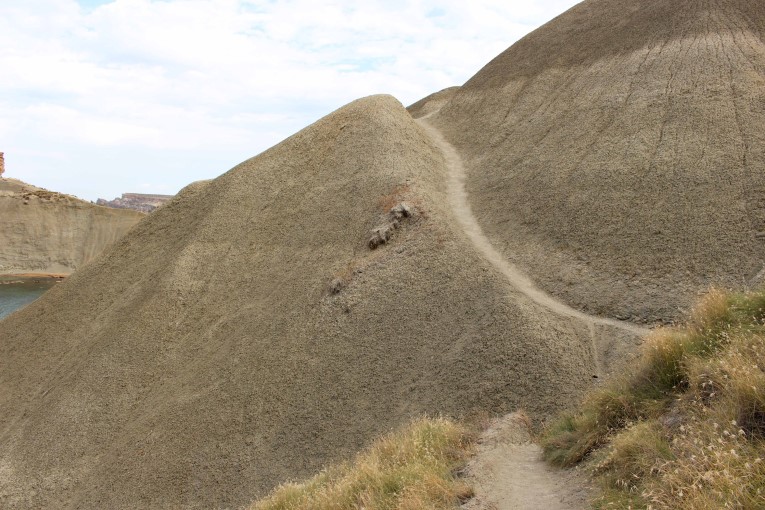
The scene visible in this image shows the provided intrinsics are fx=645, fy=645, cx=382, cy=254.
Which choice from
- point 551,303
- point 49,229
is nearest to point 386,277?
point 551,303

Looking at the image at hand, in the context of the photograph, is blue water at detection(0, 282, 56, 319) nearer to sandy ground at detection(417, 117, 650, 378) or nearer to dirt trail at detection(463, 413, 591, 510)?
sandy ground at detection(417, 117, 650, 378)

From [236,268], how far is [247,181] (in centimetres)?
620

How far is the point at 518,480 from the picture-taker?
9.62 m

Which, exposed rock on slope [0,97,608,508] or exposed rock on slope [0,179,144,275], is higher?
exposed rock on slope [0,179,144,275]

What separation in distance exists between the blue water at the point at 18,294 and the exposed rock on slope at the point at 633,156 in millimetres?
41890

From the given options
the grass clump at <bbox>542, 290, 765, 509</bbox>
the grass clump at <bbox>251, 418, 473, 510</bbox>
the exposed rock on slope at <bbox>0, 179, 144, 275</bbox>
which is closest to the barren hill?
the grass clump at <bbox>251, 418, 473, 510</bbox>

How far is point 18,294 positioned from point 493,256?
5638cm

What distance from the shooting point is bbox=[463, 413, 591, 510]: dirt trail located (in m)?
8.42

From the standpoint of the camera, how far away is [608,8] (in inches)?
1432

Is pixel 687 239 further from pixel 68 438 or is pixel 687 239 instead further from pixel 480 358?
pixel 68 438

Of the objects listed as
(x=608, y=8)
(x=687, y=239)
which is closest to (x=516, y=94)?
(x=608, y=8)

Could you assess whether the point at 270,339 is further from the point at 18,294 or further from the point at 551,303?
the point at 18,294

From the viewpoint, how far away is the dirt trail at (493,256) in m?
17.7

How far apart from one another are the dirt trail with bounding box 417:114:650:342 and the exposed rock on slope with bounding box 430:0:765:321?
415mm
